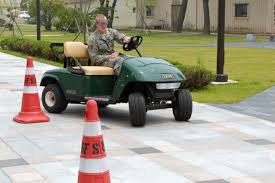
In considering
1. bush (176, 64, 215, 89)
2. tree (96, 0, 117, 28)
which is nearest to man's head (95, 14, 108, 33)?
bush (176, 64, 215, 89)

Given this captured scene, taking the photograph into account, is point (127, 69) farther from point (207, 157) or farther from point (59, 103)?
point (207, 157)

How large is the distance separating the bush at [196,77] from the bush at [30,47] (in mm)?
9186

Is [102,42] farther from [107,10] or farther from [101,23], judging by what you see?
[107,10]

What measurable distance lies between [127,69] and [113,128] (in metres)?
0.86

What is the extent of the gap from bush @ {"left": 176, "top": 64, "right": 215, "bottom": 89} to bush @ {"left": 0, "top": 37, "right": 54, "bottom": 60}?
9.19 meters

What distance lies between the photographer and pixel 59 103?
9.45 meters

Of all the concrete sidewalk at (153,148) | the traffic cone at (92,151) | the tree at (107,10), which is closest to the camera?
the traffic cone at (92,151)

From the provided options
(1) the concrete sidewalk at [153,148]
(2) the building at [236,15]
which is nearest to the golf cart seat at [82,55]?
(1) the concrete sidewalk at [153,148]

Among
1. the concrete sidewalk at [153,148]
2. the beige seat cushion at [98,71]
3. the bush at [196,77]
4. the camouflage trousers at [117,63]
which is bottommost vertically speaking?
the concrete sidewalk at [153,148]

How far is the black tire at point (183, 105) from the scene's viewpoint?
881 cm

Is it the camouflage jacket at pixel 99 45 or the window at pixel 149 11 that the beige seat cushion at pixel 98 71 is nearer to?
the camouflage jacket at pixel 99 45

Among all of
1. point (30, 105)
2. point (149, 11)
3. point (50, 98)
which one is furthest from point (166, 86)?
point (149, 11)

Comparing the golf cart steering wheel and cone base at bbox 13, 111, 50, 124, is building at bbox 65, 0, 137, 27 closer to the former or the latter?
the golf cart steering wheel

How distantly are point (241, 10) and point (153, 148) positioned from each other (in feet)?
138
